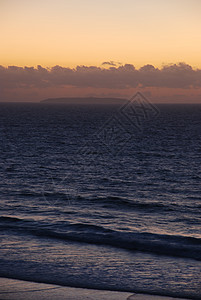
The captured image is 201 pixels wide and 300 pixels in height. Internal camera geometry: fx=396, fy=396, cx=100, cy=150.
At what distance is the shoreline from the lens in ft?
39.6

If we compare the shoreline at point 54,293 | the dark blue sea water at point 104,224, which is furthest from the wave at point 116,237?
the shoreline at point 54,293

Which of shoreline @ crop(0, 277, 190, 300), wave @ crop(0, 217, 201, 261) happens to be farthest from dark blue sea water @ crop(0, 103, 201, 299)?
shoreline @ crop(0, 277, 190, 300)

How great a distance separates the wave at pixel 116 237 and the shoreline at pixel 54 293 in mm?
4731

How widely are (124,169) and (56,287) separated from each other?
28.7m

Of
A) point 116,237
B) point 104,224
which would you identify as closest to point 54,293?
point 116,237

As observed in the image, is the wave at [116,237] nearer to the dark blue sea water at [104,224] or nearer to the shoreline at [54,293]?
the dark blue sea water at [104,224]

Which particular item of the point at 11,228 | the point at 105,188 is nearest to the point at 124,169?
the point at 105,188

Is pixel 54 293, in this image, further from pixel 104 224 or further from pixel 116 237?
pixel 104 224

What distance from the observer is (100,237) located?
18.8 m

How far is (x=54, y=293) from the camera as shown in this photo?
12414 millimetres

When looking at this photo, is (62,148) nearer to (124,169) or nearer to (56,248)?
(124,169)

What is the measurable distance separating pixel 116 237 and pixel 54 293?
6834mm

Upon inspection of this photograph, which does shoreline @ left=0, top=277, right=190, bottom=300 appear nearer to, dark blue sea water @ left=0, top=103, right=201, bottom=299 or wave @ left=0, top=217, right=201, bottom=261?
dark blue sea water @ left=0, top=103, right=201, bottom=299

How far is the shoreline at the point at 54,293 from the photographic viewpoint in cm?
1207
